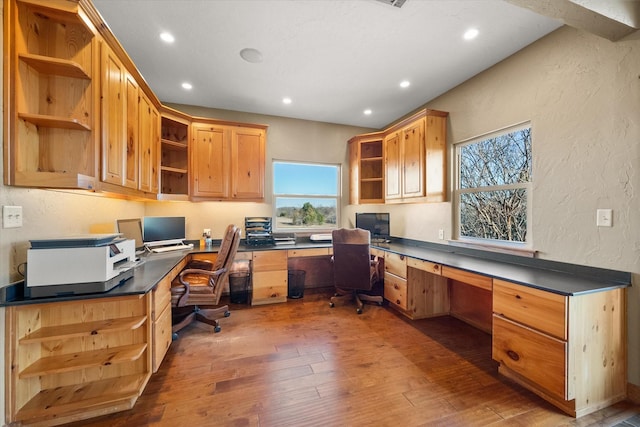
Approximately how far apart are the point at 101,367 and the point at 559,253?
349cm

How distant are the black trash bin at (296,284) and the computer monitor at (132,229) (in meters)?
1.94

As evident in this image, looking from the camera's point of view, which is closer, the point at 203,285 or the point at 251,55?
the point at 251,55

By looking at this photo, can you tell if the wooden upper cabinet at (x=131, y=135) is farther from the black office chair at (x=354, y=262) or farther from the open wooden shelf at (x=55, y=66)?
the black office chair at (x=354, y=262)

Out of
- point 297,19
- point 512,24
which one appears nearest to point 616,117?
point 512,24

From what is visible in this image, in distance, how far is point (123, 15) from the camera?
1891mm

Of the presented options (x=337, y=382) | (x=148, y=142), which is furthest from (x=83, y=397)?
(x=148, y=142)

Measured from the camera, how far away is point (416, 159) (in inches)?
124

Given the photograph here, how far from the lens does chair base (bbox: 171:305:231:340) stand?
2.56 m

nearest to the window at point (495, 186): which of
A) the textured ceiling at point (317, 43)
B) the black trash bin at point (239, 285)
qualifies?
the textured ceiling at point (317, 43)

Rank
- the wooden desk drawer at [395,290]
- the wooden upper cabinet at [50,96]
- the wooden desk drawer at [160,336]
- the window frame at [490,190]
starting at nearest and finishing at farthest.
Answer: the wooden upper cabinet at [50,96] < the wooden desk drawer at [160,336] < the window frame at [490,190] < the wooden desk drawer at [395,290]

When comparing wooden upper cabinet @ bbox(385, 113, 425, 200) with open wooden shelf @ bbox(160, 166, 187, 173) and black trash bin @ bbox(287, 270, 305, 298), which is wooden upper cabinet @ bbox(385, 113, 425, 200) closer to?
black trash bin @ bbox(287, 270, 305, 298)

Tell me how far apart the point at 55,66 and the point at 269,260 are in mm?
2559

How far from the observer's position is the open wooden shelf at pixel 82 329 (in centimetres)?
144

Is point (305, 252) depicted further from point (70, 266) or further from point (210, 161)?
point (70, 266)
